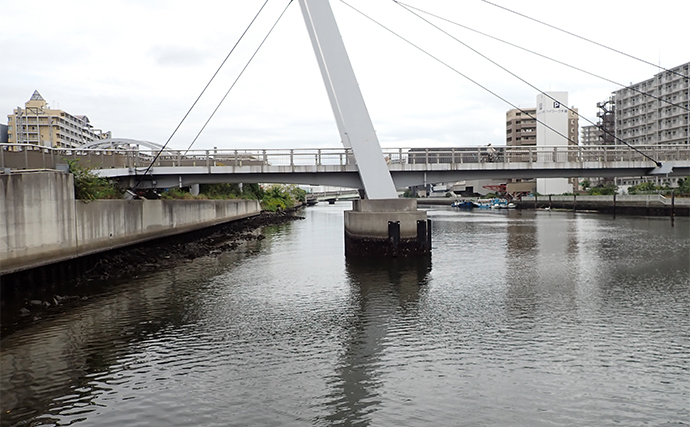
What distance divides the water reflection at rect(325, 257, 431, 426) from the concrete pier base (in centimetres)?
87

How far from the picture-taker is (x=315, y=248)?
37250mm

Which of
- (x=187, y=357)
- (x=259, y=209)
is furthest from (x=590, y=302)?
(x=259, y=209)

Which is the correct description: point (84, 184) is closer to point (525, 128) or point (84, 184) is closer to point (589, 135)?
point (525, 128)

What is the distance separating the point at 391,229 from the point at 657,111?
100504 millimetres

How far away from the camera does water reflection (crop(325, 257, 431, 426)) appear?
31.9 ft

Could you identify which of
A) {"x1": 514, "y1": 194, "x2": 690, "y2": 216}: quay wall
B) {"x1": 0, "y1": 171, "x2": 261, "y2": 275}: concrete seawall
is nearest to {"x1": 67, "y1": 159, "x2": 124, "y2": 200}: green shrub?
{"x1": 0, "y1": 171, "x2": 261, "y2": 275}: concrete seawall

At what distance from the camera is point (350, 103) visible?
2942 centimetres

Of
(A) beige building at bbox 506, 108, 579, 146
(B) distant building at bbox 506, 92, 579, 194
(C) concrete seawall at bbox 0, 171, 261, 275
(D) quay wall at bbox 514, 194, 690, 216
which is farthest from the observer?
(A) beige building at bbox 506, 108, 579, 146

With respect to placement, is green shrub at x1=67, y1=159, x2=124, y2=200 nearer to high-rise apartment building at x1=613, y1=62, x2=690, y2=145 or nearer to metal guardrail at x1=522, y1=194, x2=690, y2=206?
metal guardrail at x1=522, y1=194, x2=690, y2=206

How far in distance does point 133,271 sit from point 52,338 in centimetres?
1204

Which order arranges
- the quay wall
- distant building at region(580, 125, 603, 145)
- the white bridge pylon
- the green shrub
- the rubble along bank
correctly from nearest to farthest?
the rubble along bank
the green shrub
the white bridge pylon
the quay wall
distant building at region(580, 125, 603, 145)

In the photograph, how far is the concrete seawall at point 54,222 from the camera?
17.5 meters

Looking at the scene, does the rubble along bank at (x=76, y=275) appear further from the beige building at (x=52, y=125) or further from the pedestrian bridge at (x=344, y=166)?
the beige building at (x=52, y=125)

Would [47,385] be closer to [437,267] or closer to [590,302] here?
[590,302]
